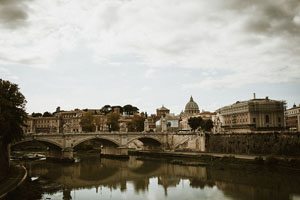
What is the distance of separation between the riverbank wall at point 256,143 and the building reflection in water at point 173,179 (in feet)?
15.7

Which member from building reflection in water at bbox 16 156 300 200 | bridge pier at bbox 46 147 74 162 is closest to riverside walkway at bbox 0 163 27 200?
building reflection in water at bbox 16 156 300 200

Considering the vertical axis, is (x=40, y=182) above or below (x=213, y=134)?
below

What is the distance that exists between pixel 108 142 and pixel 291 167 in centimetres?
2973

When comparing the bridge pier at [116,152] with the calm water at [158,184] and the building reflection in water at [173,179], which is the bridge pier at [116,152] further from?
the calm water at [158,184]

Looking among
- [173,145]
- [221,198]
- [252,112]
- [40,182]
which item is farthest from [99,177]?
A: [252,112]

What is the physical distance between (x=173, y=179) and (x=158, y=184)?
2415mm

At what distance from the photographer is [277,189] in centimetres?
2281

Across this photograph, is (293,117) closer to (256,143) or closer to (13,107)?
(256,143)

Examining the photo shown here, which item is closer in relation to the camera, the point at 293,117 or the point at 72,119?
the point at 293,117

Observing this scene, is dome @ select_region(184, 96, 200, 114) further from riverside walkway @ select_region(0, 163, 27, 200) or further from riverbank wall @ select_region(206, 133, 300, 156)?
riverside walkway @ select_region(0, 163, 27, 200)

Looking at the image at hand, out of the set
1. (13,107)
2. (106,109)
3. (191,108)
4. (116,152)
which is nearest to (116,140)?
(116,152)

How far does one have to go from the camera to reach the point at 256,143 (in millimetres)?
36656

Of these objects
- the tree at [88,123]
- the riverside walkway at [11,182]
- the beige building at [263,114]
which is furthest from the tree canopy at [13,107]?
the beige building at [263,114]

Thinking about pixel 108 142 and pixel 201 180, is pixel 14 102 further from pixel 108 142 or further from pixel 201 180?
pixel 108 142
